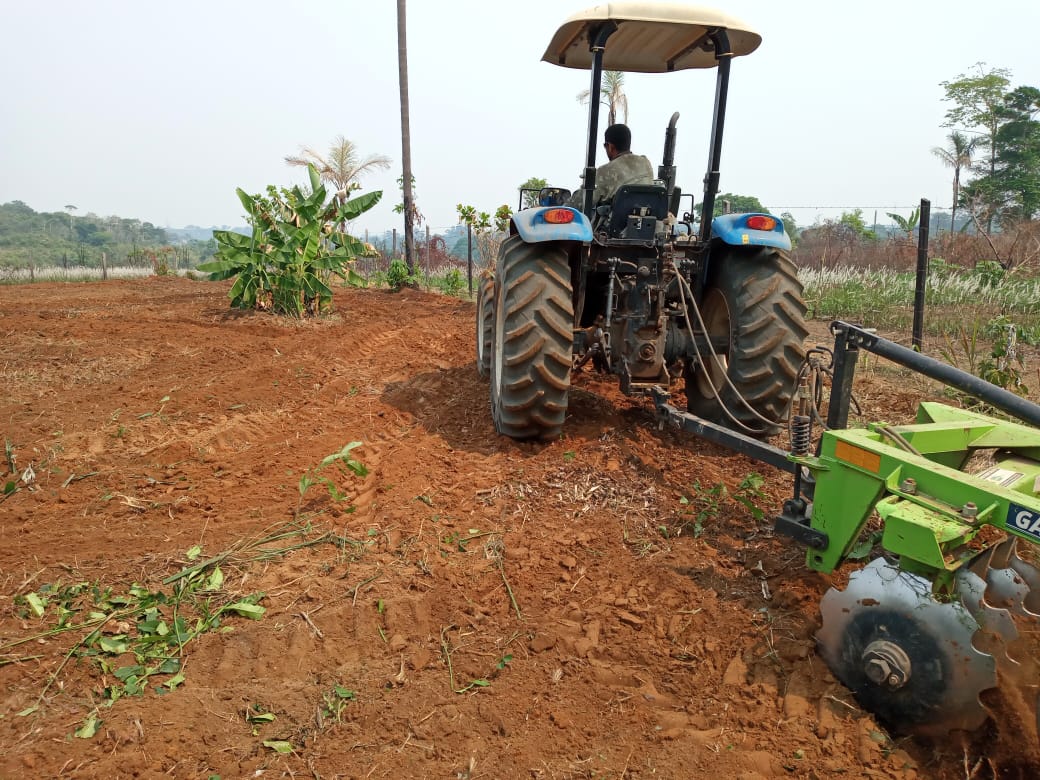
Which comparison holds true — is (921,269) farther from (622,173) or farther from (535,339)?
(535,339)

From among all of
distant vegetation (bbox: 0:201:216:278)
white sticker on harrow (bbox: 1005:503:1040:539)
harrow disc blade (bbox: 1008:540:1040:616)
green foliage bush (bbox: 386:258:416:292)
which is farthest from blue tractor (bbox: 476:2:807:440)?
distant vegetation (bbox: 0:201:216:278)

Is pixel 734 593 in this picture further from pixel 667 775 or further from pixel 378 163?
pixel 378 163

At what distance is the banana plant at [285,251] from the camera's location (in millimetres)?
9602

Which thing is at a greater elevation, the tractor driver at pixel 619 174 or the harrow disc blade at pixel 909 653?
the tractor driver at pixel 619 174

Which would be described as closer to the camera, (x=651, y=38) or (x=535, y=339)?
(x=535, y=339)

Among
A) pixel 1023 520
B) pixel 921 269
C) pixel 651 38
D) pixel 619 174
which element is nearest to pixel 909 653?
pixel 1023 520

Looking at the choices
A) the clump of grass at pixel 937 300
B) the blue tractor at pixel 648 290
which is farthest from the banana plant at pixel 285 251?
the clump of grass at pixel 937 300

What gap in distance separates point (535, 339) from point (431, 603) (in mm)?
1712

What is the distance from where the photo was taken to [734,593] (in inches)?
114

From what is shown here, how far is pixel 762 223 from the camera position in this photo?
4359 millimetres

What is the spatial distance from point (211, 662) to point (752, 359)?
3188 mm

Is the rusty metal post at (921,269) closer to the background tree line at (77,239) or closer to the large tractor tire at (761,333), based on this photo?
the large tractor tire at (761,333)

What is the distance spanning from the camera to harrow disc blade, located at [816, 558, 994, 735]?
205cm

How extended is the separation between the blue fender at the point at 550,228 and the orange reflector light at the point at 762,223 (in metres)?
1.02
